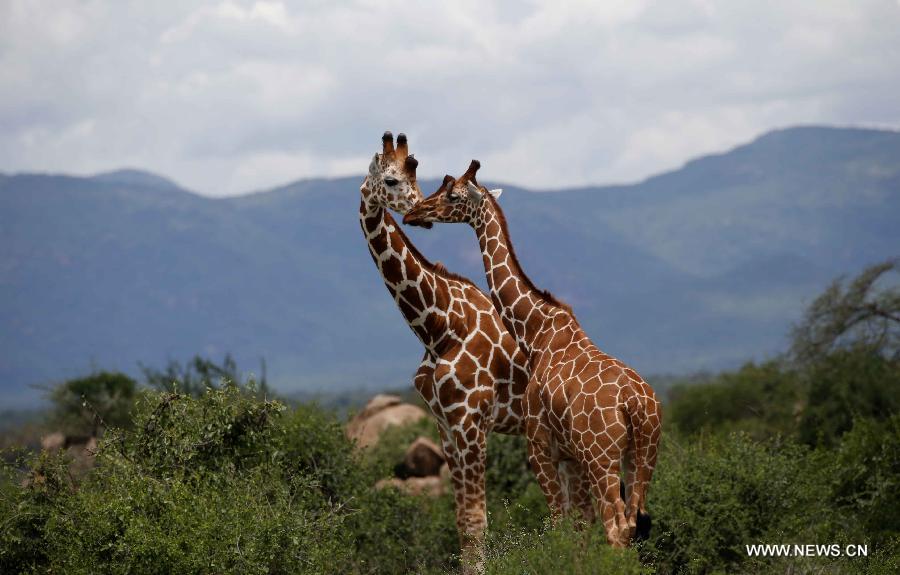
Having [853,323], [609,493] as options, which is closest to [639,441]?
[609,493]

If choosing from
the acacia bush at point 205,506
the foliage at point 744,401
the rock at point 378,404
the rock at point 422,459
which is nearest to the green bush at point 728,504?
the acacia bush at point 205,506

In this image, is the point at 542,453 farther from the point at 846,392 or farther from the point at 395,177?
the point at 846,392

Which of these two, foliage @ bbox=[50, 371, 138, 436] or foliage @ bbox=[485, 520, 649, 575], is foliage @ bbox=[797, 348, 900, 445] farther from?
foliage @ bbox=[485, 520, 649, 575]

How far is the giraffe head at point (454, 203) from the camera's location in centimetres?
1382

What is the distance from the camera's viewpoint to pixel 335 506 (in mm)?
17312

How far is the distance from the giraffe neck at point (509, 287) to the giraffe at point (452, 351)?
0.56m

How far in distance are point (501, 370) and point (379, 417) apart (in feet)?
50.0

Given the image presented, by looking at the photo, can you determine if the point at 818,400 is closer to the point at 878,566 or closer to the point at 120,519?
the point at 878,566

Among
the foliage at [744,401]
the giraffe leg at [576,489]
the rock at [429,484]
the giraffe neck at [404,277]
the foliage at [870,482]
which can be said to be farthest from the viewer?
the foliage at [744,401]

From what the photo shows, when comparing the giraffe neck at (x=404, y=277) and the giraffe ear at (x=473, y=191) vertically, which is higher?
the giraffe ear at (x=473, y=191)

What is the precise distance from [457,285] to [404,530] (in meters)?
5.39

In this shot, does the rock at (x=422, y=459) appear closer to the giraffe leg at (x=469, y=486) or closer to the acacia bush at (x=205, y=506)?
the acacia bush at (x=205, y=506)

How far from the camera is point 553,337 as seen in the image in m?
13.6

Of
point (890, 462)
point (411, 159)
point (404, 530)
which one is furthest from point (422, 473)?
point (411, 159)
